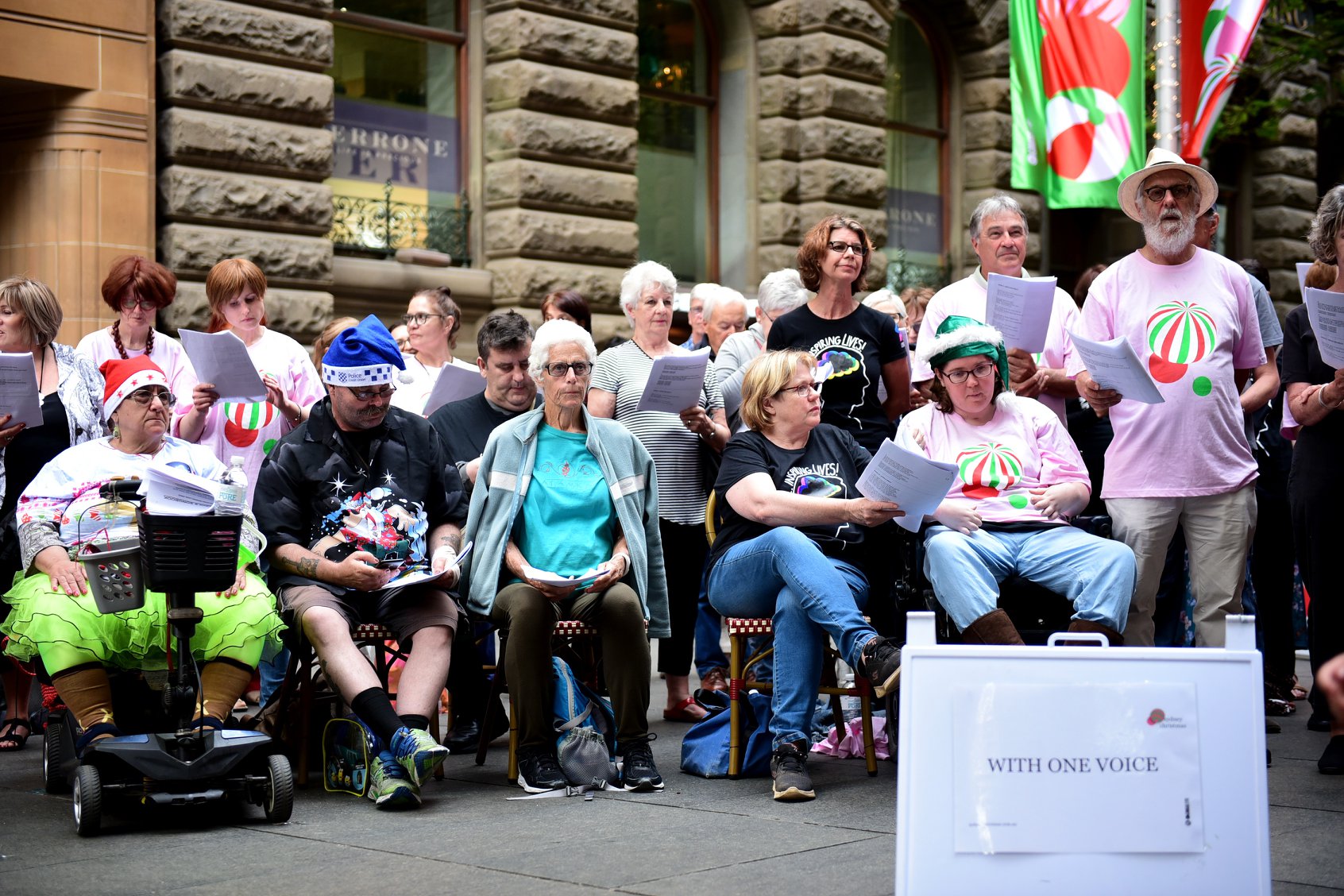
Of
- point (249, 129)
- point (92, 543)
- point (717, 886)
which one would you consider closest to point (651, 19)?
point (249, 129)

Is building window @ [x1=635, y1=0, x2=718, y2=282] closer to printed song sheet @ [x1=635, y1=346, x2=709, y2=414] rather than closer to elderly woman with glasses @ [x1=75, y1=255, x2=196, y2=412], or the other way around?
elderly woman with glasses @ [x1=75, y1=255, x2=196, y2=412]

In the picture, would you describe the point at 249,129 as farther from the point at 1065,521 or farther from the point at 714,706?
the point at 1065,521

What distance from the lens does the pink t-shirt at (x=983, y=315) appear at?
6867mm

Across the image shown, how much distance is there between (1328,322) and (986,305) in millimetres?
1494

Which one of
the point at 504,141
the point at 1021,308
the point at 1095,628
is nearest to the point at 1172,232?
the point at 1021,308

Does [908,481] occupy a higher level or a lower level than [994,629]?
Result: higher

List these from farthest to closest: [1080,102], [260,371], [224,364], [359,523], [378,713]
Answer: [1080,102]
[260,371]
[224,364]
[359,523]
[378,713]

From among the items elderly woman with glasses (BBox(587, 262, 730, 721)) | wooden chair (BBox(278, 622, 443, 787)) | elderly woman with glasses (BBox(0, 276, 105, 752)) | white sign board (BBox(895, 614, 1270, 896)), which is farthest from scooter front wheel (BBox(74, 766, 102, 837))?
elderly woman with glasses (BBox(587, 262, 730, 721))

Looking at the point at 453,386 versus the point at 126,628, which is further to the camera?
the point at 453,386

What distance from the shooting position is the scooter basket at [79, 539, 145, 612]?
517 cm

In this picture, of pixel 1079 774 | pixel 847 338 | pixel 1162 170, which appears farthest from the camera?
pixel 847 338

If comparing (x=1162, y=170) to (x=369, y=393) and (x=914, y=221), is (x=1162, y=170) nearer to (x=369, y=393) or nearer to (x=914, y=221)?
(x=369, y=393)

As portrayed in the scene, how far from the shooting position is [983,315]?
7.06 m

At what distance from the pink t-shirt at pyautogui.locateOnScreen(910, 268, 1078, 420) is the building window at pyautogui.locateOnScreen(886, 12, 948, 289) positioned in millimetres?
9082
